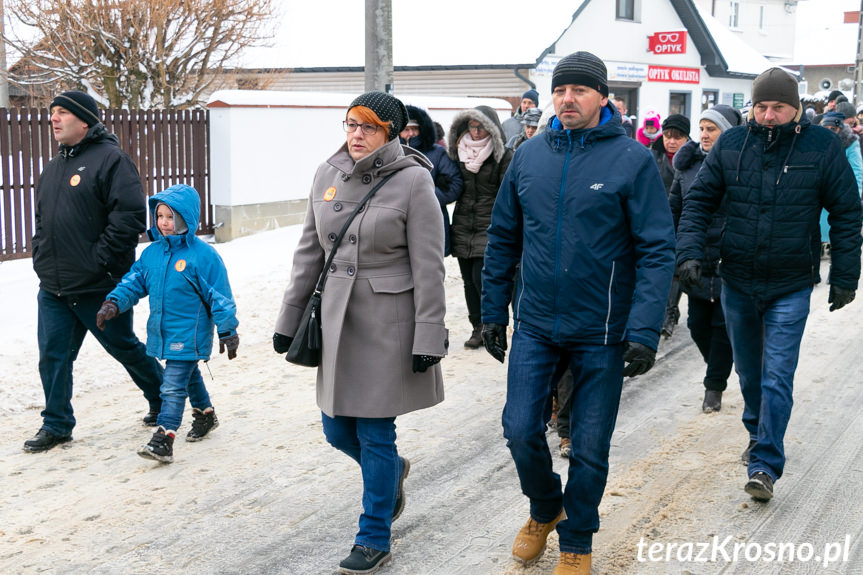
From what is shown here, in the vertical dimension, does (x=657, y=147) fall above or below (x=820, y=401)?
above

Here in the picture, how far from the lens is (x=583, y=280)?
3.79 meters

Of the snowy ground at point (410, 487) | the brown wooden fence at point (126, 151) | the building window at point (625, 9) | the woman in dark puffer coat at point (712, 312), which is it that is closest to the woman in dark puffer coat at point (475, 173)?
the snowy ground at point (410, 487)

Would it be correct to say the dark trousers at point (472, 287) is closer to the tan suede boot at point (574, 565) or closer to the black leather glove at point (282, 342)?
the black leather glove at point (282, 342)

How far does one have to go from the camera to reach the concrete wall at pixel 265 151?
42.2ft

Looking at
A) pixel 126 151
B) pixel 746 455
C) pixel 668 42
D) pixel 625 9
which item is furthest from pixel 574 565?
pixel 668 42

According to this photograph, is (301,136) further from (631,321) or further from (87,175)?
(631,321)

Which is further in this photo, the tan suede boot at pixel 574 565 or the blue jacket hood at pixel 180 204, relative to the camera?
the blue jacket hood at pixel 180 204

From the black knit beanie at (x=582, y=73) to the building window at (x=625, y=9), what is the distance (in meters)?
25.4

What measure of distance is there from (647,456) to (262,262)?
6656 millimetres

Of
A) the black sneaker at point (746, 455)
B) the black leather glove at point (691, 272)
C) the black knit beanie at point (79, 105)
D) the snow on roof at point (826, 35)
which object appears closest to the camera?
the black leather glove at point (691, 272)

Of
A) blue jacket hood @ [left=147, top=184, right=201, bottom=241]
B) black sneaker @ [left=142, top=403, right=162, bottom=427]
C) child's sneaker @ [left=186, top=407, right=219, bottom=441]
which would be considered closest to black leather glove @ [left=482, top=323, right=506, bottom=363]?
blue jacket hood @ [left=147, top=184, right=201, bottom=241]

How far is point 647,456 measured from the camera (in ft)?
17.9

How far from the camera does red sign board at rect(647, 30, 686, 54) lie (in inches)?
1141

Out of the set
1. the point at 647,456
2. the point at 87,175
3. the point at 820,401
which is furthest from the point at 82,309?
the point at 820,401
